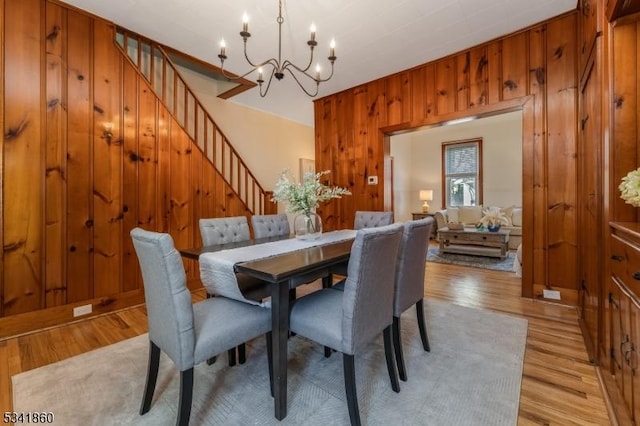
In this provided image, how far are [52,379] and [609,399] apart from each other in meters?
3.13

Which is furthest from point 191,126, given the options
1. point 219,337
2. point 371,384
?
point 371,384

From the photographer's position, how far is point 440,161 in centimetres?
763

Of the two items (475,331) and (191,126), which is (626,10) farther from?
(191,126)

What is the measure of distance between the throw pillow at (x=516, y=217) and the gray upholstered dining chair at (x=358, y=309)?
18.7 feet

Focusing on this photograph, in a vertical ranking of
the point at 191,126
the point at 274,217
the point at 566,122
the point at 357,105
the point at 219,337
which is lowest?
the point at 219,337

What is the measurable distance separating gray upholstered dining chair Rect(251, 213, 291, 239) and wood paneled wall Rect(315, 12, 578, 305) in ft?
7.03

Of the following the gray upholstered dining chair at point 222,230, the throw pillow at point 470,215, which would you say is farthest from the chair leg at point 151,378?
the throw pillow at point 470,215

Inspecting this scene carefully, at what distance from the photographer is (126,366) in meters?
1.88

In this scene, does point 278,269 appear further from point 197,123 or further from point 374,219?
point 197,123

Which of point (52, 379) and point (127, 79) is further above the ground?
point (127, 79)

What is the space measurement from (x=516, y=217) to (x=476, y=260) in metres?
2.01

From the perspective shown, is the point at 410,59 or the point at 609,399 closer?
the point at 609,399

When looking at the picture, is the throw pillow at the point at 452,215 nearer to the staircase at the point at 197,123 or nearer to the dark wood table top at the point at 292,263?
the staircase at the point at 197,123

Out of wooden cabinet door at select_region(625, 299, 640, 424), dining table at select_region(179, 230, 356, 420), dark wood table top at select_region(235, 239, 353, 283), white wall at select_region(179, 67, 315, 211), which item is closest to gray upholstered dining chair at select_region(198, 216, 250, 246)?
dining table at select_region(179, 230, 356, 420)
